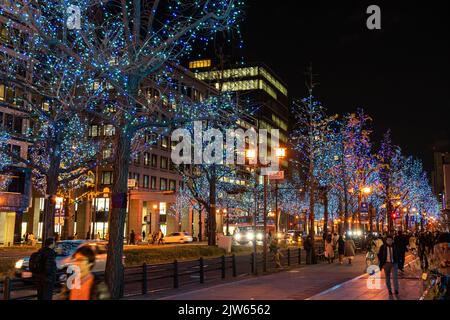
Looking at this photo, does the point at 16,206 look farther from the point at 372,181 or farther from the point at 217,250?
the point at 372,181

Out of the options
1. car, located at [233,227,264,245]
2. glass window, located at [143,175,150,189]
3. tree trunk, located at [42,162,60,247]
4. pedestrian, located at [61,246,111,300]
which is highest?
glass window, located at [143,175,150,189]

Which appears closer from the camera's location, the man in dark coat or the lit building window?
the man in dark coat

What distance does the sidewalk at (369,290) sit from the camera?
13.0m

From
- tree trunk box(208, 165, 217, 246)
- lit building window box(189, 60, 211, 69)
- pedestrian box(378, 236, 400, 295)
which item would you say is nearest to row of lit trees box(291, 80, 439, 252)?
tree trunk box(208, 165, 217, 246)

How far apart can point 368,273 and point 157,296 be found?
33.2 ft

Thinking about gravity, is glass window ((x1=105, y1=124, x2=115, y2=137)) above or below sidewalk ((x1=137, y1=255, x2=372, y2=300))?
above

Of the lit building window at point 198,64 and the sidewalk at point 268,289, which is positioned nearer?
the sidewalk at point 268,289

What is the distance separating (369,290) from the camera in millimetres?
14641

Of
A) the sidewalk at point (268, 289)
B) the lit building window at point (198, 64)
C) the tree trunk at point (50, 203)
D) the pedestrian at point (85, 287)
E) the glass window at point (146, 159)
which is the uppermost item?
the lit building window at point (198, 64)

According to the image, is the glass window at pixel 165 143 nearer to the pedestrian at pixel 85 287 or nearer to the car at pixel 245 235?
the car at pixel 245 235

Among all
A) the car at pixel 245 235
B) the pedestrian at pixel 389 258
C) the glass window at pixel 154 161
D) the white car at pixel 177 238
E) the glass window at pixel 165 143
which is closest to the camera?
the pedestrian at pixel 389 258

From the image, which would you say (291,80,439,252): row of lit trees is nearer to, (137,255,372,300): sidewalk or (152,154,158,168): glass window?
(137,255,372,300): sidewalk

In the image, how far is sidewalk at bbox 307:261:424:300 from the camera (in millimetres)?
13042

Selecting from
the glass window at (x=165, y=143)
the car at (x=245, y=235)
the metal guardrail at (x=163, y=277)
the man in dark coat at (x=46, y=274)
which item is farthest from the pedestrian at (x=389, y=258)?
the glass window at (x=165, y=143)
